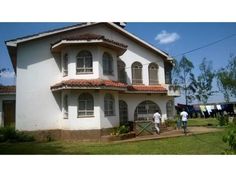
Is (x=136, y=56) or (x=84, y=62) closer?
(x=84, y=62)

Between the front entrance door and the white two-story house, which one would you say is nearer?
the white two-story house

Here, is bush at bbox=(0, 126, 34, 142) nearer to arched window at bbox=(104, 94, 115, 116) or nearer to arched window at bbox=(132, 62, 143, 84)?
arched window at bbox=(104, 94, 115, 116)

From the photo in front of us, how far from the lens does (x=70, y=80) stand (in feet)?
45.3

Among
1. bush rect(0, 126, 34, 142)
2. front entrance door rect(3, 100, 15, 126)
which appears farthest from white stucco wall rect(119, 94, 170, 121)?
front entrance door rect(3, 100, 15, 126)

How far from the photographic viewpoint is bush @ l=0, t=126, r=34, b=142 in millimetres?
13931

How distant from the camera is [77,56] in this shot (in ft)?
47.0

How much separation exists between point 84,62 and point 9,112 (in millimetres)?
6149

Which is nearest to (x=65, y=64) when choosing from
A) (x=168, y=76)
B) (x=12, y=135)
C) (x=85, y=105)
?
(x=85, y=105)

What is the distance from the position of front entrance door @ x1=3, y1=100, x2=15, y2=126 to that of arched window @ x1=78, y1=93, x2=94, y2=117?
16.2ft

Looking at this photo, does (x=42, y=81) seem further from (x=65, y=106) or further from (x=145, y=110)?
(x=145, y=110)
